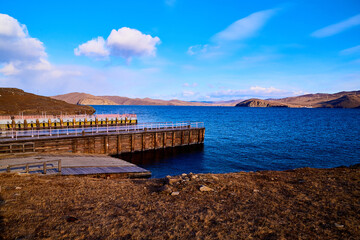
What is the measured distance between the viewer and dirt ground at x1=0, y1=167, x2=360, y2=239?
6738 mm

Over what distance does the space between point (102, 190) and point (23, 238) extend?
15.8 ft

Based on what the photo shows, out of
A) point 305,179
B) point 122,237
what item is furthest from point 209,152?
point 122,237

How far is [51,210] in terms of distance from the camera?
8109mm

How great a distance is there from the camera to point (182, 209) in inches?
337

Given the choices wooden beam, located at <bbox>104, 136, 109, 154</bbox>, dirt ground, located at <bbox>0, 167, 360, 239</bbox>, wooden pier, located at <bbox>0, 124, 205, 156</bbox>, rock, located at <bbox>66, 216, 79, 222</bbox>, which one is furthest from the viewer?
wooden beam, located at <bbox>104, 136, 109, 154</bbox>

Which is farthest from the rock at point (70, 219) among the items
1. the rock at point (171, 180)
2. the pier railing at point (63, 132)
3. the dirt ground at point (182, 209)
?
the pier railing at point (63, 132)

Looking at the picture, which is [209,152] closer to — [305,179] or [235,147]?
[235,147]

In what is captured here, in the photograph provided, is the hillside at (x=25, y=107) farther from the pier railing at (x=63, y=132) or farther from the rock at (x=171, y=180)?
the rock at (x=171, y=180)

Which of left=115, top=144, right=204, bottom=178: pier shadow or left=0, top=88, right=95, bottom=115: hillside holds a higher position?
left=0, top=88, right=95, bottom=115: hillside

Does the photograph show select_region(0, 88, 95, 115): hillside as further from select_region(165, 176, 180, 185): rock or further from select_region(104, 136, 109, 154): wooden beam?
select_region(165, 176, 180, 185): rock

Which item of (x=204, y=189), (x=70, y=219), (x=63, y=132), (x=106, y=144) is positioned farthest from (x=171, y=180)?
(x=63, y=132)

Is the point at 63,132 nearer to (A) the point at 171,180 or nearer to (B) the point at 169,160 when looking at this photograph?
(B) the point at 169,160

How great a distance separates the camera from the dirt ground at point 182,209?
6738 mm

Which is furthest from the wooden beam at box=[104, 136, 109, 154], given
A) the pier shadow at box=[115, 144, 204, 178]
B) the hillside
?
the hillside
